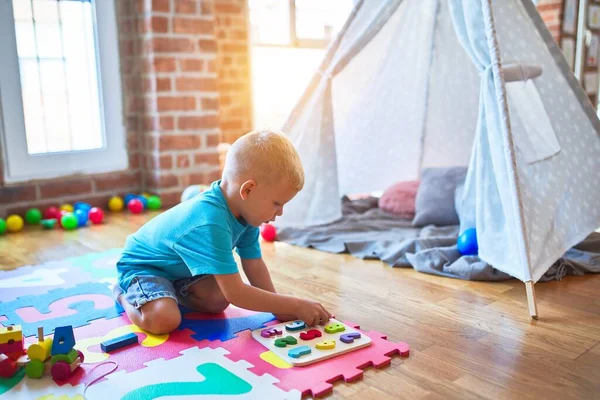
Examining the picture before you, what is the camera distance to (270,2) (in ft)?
13.3

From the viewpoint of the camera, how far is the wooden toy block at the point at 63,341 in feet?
4.01

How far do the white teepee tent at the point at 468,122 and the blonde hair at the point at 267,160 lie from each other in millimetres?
657

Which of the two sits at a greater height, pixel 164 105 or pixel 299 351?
pixel 164 105

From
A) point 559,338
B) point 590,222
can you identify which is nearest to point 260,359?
point 559,338

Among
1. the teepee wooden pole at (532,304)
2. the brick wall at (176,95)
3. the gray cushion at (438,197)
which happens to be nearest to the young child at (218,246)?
the teepee wooden pole at (532,304)

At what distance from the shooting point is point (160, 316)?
140 cm

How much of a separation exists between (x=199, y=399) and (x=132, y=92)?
2320 mm

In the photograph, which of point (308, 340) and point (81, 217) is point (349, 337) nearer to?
point (308, 340)

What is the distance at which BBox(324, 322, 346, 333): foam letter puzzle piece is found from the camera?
139 cm

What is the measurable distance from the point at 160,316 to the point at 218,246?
0.25 m

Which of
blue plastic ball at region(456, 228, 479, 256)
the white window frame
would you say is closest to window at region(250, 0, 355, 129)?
the white window frame

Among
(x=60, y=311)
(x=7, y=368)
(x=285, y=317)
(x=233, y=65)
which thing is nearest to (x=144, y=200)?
(x=233, y=65)

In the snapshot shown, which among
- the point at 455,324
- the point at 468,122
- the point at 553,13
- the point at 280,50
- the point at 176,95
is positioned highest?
the point at 553,13

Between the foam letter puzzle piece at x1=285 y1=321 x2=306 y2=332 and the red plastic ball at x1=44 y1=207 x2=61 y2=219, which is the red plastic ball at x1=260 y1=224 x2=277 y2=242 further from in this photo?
the red plastic ball at x1=44 y1=207 x2=61 y2=219
